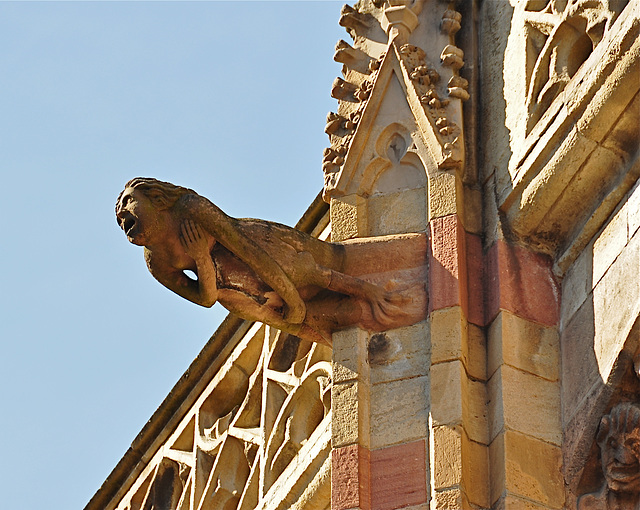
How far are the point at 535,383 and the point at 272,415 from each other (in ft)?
7.73

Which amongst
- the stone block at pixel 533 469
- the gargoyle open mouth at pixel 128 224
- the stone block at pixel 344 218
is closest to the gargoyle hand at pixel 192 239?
the gargoyle open mouth at pixel 128 224

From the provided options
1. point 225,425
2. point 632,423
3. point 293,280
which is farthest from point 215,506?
point 632,423

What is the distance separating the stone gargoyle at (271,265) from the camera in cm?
891

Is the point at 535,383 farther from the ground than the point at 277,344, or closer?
closer

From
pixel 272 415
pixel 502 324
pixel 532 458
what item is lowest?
pixel 532 458

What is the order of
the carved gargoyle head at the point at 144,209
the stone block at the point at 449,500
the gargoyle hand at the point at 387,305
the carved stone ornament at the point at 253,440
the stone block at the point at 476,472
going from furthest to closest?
the carved stone ornament at the point at 253,440 < the gargoyle hand at the point at 387,305 < the carved gargoyle head at the point at 144,209 < the stone block at the point at 476,472 < the stone block at the point at 449,500

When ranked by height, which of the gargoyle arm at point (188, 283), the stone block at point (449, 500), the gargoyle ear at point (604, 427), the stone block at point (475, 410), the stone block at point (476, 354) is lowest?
the stone block at point (449, 500)

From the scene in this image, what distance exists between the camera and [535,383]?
29.0ft

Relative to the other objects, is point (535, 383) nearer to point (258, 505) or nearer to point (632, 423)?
point (632, 423)

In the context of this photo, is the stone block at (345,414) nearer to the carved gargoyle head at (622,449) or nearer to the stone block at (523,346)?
the stone block at (523,346)

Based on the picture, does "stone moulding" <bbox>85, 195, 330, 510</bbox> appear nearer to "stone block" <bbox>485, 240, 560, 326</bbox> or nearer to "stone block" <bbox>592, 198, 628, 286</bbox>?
"stone block" <bbox>485, 240, 560, 326</bbox>

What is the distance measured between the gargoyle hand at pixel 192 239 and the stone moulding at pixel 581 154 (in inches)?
47.9

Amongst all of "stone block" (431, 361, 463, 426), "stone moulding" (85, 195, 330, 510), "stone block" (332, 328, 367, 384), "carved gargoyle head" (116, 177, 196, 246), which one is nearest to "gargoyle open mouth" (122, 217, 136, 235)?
"carved gargoyle head" (116, 177, 196, 246)

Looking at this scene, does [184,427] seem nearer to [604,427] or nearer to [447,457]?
[447,457]
